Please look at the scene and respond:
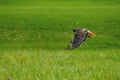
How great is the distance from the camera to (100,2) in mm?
51625

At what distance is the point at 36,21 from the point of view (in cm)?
3728

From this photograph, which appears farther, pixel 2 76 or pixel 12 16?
pixel 12 16

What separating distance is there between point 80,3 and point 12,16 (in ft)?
46.7

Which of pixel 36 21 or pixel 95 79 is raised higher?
pixel 95 79

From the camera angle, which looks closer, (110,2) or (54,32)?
(54,32)

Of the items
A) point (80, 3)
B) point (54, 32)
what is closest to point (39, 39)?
point (54, 32)

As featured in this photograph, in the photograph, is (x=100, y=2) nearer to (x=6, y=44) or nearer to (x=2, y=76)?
(x=6, y=44)

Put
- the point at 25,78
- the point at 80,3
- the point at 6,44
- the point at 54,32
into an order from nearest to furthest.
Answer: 1. the point at 25,78
2. the point at 6,44
3. the point at 54,32
4. the point at 80,3

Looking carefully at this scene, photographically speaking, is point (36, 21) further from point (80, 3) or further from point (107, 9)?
point (80, 3)

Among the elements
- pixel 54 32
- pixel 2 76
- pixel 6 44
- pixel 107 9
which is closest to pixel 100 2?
pixel 107 9

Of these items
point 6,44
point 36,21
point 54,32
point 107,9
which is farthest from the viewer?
point 107,9

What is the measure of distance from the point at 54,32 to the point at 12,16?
6.30 metres

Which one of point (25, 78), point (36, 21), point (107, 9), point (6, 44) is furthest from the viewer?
point (107, 9)

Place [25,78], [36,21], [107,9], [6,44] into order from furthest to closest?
[107,9] → [36,21] → [6,44] → [25,78]
